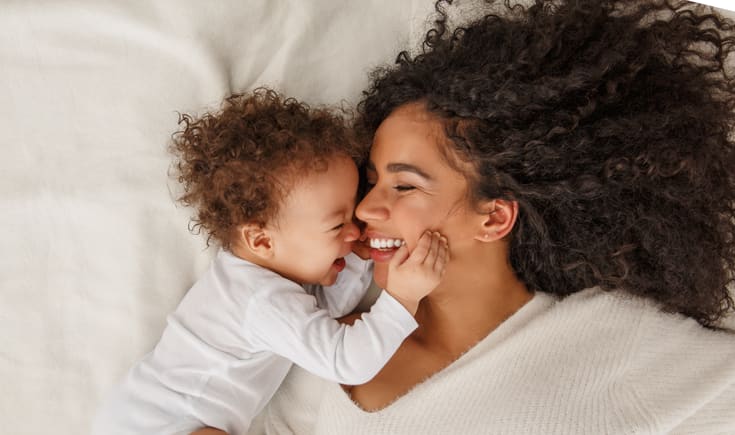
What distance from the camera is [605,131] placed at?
63.9 inches

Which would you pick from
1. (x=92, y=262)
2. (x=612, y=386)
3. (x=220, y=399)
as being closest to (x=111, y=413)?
(x=220, y=399)

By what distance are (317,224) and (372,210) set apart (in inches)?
5.9

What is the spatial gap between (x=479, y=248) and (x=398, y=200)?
0.94 ft

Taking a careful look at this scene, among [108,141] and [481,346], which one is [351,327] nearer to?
[481,346]

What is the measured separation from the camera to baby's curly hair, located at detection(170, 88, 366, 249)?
171 centimetres

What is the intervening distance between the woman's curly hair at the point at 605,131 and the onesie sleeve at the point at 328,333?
39 cm

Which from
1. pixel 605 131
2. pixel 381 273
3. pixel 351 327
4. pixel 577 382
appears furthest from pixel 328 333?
pixel 605 131

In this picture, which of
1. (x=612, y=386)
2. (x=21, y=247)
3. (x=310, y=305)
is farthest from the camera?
(x=21, y=247)

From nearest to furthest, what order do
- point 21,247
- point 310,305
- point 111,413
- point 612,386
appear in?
point 612,386 → point 310,305 → point 111,413 → point 21,247

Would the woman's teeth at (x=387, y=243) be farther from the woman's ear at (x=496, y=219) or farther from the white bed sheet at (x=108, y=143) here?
the white bed sheet at (x=108, y=143)

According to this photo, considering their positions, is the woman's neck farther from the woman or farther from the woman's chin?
the woman's chin

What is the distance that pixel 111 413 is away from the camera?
1914 mm

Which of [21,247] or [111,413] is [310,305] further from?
[21,247]

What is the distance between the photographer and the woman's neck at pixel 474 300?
1.86 m
